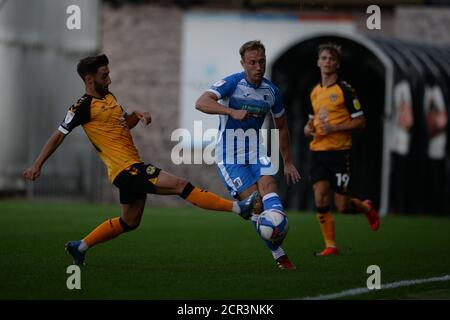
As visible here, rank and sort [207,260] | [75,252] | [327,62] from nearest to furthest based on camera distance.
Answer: [75,252]
[207,260]
[327,62]

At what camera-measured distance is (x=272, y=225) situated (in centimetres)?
995

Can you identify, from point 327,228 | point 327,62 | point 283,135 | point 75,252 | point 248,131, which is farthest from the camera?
point 327,62

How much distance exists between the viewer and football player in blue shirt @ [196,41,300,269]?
10.2m

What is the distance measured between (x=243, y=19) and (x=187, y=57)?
161 centimetres

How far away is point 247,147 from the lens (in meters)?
10.4

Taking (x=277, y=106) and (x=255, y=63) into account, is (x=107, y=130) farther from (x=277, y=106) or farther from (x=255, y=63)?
(x=277, y=106)

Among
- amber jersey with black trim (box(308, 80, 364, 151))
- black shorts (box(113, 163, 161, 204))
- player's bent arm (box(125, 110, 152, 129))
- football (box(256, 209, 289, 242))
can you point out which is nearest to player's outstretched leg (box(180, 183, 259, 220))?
football (box(256, 209, 289, 242))

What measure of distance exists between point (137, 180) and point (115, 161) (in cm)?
30

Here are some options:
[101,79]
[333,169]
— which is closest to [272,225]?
[101,79]

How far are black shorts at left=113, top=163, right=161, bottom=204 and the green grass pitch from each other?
2.47 ft

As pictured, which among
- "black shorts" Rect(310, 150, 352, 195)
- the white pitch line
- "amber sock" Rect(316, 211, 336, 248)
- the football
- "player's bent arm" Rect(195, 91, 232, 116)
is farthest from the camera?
"black shorts" Rect(310, 150, 352, 195)

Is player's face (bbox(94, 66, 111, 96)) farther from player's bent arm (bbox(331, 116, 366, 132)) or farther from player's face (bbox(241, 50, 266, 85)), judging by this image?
player's bent arm (bbox(331, 116, 366, 132))

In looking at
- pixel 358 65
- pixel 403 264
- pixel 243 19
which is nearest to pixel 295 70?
pixel 358 65
